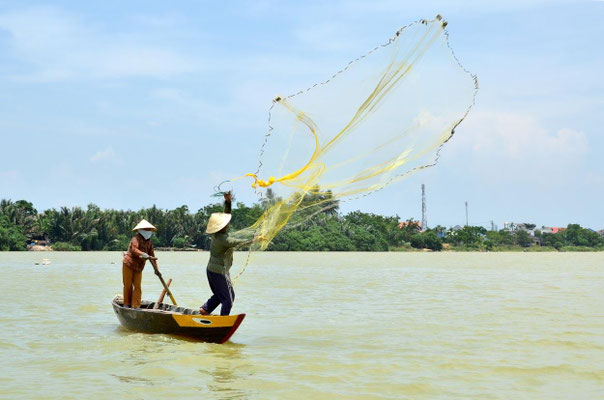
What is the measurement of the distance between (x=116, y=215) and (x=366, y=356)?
6835cm

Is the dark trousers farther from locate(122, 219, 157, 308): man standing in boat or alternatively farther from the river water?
locate(122, 219, 157, 308): man standing in boat

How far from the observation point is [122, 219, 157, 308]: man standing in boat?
12367 millimetres

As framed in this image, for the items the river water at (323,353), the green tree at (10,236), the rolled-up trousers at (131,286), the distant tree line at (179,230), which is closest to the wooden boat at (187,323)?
the river water at (323,353)

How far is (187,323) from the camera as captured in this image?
11180 mm

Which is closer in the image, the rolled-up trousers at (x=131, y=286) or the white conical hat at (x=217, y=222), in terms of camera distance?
the white conical hat at (x=217, y=222)

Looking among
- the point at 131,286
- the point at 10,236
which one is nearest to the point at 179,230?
the point at 10,236

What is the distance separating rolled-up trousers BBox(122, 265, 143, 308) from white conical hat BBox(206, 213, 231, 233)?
2.23 metres

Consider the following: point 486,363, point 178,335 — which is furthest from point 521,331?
point 178,335

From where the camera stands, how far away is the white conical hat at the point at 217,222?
10883 millimetres

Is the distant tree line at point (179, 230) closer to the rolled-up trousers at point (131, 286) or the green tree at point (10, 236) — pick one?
the green tree at point (10, 236)

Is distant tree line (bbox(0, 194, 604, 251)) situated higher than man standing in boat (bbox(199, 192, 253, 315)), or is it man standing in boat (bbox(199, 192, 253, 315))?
distant tree line (bbox(0, 194, 604, 251))

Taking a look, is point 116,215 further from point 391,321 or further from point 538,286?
point 391,321

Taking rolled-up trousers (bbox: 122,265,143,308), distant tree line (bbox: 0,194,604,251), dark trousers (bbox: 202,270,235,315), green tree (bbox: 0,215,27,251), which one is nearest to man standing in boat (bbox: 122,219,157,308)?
rolled-up trousers (bbox: 122,265,143,308)

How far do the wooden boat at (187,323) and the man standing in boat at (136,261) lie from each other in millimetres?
451
